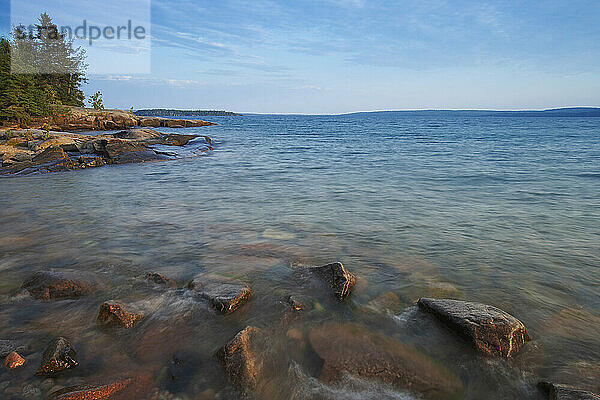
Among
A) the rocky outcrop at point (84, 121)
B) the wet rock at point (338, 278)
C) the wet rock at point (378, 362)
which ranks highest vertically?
the rocky outcrop at point (84, 121)

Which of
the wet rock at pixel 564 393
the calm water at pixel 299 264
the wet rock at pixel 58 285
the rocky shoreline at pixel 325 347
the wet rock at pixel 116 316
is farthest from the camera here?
the wet rock at pixel 58 285

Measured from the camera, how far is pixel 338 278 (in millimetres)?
4855

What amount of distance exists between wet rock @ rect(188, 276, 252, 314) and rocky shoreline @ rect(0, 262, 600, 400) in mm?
13

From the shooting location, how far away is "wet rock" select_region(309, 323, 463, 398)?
3.23 metres

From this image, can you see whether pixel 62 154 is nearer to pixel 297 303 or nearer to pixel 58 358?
pixel 58 358

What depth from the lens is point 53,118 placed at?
41.3 metres

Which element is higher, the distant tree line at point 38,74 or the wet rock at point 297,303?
the distant tree line at point 38,74

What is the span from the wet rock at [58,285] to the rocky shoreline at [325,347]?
0.01 metres

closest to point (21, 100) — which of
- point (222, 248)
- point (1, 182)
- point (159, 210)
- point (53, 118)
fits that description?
point (53, 118)

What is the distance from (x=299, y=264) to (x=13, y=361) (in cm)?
375

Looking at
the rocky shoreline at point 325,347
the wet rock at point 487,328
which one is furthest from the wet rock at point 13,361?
the wet rock at point 487,328

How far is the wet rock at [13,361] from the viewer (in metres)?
3.23

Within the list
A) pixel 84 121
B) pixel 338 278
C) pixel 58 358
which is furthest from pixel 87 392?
pixel 84 121

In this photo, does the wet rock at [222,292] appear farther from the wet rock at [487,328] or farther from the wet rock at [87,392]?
the wet rock at [487,328]
